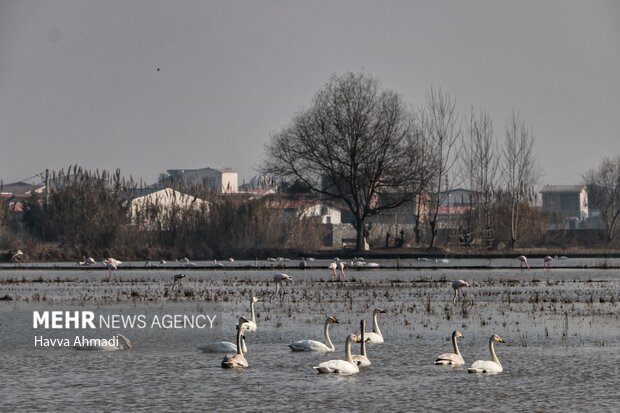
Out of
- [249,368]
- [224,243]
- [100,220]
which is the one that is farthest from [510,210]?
[249,368]

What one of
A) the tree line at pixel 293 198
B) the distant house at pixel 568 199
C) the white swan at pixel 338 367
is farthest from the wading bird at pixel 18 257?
the distant house at pixel 568 199

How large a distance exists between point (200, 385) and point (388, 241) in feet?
193

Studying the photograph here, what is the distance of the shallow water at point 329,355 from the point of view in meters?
16.9

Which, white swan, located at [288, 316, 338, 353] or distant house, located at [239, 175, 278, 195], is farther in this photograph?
distant house, located at [239, 175, 278, 195]

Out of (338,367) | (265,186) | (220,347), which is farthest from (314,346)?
(265,186)

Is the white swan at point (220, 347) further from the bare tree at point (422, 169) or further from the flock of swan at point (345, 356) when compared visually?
the bare tree at point (422, 169)

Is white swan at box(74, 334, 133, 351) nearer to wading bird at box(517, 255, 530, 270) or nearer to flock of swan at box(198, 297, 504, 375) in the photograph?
flock of swan at box(198, 297, 504, 375)

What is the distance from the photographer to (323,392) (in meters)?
17.6

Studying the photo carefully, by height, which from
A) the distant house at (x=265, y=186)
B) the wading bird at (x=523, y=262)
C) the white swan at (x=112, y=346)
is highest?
the distant house at (x=265, y=186)

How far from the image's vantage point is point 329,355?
21.8 metres

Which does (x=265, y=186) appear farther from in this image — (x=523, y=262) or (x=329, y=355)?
(x=329, y=355)

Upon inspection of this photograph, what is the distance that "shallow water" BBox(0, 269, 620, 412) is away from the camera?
16.9 m

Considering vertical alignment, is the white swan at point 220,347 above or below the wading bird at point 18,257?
below

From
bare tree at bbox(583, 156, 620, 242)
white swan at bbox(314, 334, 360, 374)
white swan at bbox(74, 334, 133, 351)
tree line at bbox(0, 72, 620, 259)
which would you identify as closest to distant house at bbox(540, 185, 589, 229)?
bare tree at bbox(583, 156, 620, 242)
